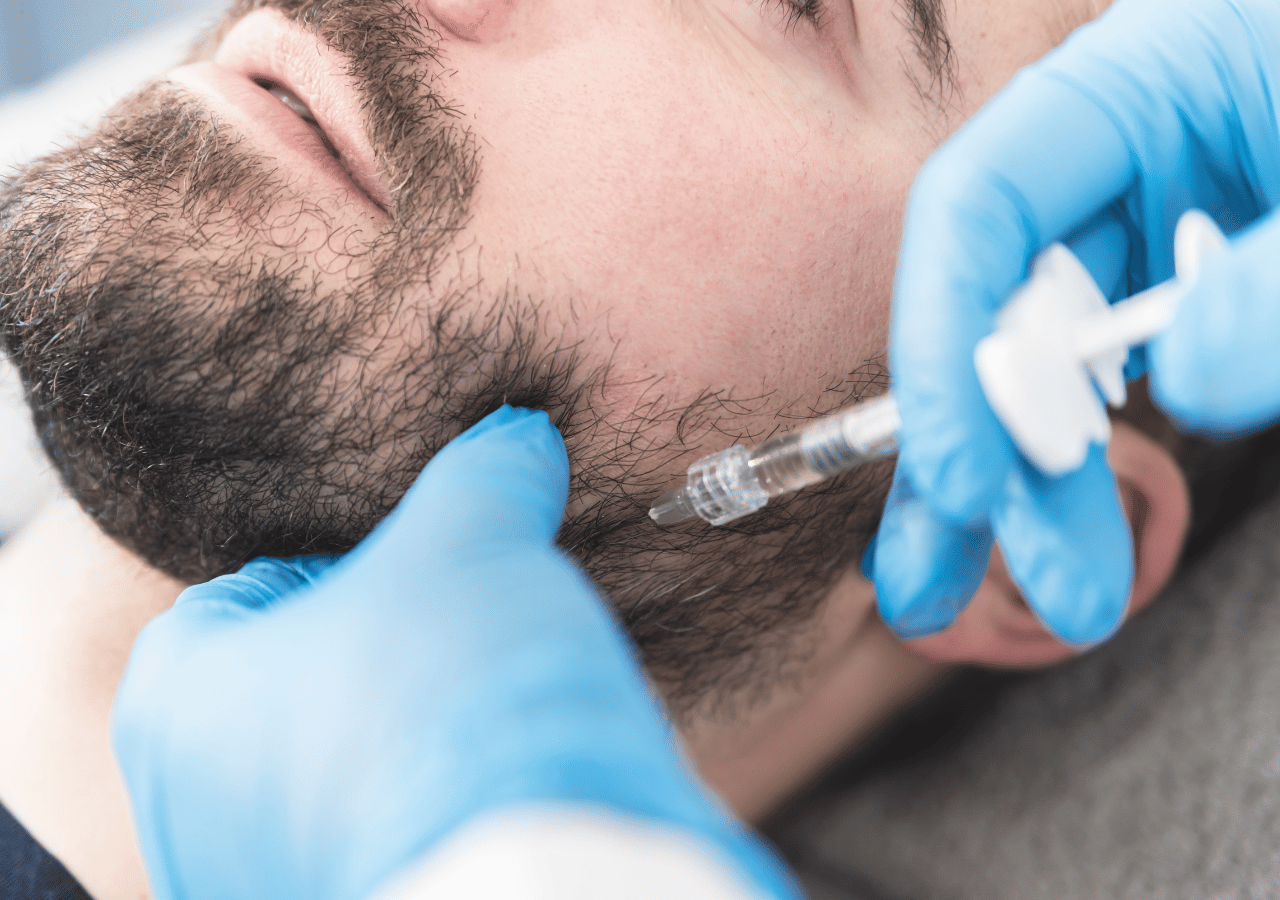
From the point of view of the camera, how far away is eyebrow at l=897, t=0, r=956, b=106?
2.82 feet

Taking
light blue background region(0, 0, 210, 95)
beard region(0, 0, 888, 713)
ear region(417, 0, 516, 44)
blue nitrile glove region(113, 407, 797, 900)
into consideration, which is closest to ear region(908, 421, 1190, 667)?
beard region(0, 0, 888, 713)

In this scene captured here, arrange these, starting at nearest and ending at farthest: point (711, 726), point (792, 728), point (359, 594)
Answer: point (359, 594) < point (711, 726) < point (792, 728)

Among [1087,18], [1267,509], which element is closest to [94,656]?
[1087,18]

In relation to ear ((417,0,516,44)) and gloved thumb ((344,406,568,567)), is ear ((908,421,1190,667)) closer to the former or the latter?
gloved thumb ((344,406,568,567))

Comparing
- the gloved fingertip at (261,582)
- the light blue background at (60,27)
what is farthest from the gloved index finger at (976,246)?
the light blue background at (60,27)

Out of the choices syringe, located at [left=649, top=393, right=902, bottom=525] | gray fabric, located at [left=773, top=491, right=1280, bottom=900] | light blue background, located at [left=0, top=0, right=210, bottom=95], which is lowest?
gray fabric, located at [left=773, top=491, right=1280, bottom=900]

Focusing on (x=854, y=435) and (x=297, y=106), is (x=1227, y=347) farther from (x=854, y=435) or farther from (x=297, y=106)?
(x=297, y=106)

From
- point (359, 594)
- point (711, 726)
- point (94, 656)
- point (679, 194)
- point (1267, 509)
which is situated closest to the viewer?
point (359, 594)

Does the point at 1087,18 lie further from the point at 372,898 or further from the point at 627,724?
the point at 372,898

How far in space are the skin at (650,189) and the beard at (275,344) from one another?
2 centimetres

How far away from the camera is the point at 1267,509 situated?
1268 mm

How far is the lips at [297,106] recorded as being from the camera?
30.3 inches

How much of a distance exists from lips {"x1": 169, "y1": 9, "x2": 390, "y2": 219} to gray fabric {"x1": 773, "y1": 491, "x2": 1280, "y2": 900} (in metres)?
1.13

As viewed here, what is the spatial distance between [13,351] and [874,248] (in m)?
0.85
